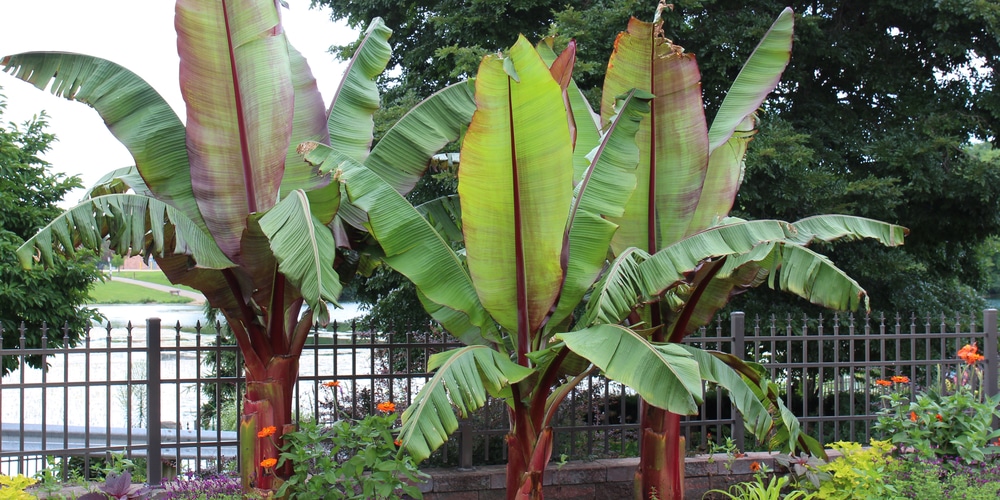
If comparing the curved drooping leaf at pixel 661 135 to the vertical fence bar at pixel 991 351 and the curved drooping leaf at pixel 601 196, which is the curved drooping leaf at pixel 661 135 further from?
the vertical fence bar at pixel 991 351

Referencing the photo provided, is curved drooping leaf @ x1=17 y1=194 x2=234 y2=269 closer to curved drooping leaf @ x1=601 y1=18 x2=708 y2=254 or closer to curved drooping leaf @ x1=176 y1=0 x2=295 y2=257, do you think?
curved drooping leaf @ x1=176 y1=0 x2=295 y2=257

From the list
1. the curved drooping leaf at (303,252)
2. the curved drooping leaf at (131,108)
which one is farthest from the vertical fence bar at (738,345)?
the curved drooping leaf at (131,108)

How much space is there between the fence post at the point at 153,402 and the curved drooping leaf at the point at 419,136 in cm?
205

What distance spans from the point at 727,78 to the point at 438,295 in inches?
267

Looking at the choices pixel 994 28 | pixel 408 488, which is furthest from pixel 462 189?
pixel 994 28

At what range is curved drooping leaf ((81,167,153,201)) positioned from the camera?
5.20 metres

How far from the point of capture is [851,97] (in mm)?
11508

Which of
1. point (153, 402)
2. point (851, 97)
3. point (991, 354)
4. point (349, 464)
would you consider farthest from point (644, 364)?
point (851, 97)

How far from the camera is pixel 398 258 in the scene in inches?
188

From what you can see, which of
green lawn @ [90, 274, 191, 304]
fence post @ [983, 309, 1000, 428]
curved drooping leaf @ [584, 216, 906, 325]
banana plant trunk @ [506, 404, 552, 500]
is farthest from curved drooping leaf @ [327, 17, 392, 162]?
green lawn @ [90, 274, 191, 304]

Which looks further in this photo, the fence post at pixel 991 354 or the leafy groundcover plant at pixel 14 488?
the fence post at pixel 991 354

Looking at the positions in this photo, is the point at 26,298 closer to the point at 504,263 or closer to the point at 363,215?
the point at 363,215

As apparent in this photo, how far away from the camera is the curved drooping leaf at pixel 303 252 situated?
4.00 m

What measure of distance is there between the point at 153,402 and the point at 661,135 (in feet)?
13.8
